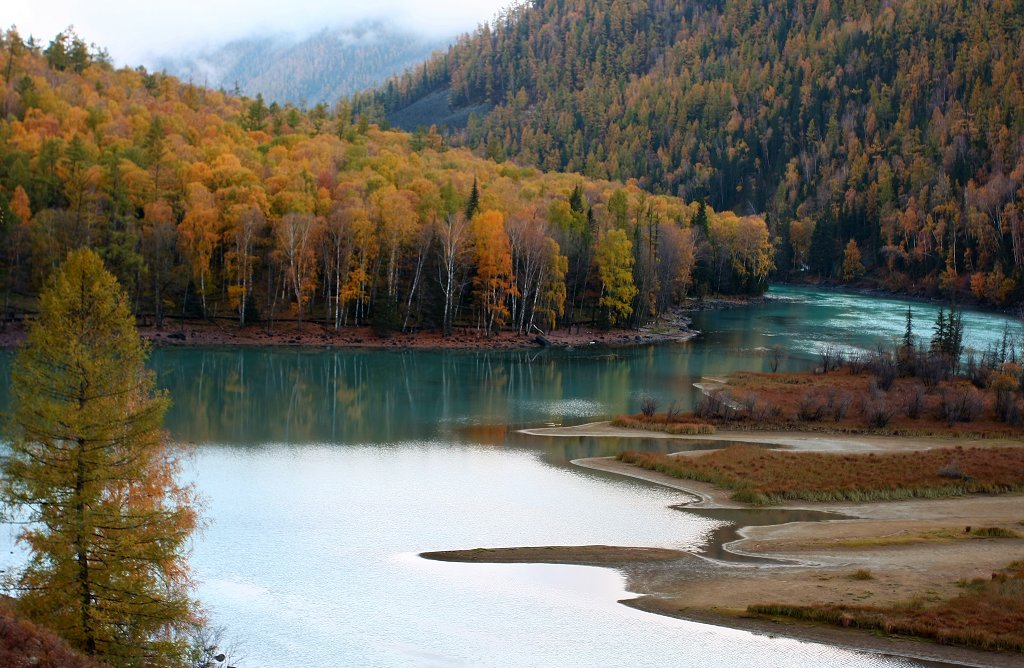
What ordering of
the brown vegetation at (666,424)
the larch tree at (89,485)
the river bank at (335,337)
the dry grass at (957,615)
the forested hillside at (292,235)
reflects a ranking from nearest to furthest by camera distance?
the larch tree at (89,485)
the dry grass at (957,615)
the brown vegetation at (666,424)
the river bank at (335,337)
the forested hillside at (292,235)

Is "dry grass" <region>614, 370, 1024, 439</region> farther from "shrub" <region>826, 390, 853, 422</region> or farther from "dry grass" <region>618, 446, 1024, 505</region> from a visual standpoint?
"dry grass" <region>618, 446, 1024, 505</region>

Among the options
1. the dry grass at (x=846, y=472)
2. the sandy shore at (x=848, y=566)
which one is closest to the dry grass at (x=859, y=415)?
the dry grass at (x=846, y=472)

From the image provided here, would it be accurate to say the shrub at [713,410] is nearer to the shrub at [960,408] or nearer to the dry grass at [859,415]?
the dry grass at [859,415]

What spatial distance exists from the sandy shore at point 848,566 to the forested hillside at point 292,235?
49242 millimetres

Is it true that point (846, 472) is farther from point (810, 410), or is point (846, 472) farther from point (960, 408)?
point (960, 408)

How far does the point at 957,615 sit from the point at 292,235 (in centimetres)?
6298

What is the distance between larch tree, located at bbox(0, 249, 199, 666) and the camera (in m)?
18.7

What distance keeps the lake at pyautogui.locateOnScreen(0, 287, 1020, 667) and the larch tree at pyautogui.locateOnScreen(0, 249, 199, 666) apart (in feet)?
13.5

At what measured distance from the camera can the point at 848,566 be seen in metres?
30.0

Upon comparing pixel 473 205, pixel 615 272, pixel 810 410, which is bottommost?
pixel 810 410

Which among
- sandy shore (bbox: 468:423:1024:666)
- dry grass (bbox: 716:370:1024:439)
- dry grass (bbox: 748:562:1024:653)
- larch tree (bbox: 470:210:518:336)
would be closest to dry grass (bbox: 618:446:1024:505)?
sandy shore (bbox: 468:423:1024:666)

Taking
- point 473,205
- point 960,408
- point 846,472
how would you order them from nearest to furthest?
1. point 846,472
2. point 960,408
3. point 473,205

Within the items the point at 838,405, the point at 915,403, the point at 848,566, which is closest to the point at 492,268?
the point at 838,405

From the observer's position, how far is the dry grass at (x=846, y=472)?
128 feet
